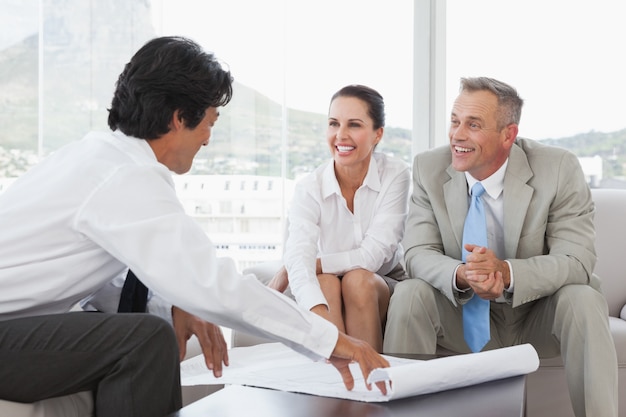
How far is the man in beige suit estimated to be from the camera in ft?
8.04

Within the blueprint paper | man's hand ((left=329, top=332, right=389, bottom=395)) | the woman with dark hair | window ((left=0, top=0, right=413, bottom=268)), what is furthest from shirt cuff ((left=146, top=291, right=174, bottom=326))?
window ((left=0, top=0, right=413, bottom=268))

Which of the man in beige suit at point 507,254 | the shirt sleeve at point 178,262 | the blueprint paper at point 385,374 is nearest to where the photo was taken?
the shirt sleeve at point 178,262

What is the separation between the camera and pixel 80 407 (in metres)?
1.79

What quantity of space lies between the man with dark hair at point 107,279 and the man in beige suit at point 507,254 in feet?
3.12

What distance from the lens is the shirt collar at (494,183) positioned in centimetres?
284

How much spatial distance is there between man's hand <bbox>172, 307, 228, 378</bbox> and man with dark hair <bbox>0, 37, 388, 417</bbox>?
0.82 feet

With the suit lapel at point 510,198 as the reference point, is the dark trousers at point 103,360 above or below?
below

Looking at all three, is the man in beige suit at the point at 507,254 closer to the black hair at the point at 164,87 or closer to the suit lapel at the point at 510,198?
the suit lapel at the point at 510,198

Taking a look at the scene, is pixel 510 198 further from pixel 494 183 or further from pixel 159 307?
pixel 159 307

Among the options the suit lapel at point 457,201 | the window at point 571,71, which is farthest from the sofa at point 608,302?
the window at point 571,71

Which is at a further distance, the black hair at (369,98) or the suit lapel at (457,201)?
the black hair at (369,98)

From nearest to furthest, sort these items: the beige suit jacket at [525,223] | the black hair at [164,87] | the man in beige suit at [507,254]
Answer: the black hair at [164,87], the man in beige suit at [507,254], the beige suit jacket at [525,223]

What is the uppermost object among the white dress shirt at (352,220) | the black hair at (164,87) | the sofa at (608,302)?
the black hair at (164,87)

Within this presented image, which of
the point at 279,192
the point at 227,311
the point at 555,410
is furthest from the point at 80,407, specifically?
the point at 279,192
